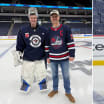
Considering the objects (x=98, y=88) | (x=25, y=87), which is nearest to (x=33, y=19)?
(x=25, y=87)

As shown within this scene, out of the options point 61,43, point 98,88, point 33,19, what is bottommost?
point 98,88

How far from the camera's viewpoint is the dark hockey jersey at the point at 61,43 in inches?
56.1

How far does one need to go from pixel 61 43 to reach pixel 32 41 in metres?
0.37

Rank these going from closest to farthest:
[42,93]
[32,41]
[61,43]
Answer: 1. [61,43]
2. [32,41]
3. [42,93]

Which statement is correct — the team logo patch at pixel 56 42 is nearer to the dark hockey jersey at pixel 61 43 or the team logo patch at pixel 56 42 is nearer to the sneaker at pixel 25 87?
the dark hockey jersey at pixel 61 43

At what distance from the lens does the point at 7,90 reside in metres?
1.83

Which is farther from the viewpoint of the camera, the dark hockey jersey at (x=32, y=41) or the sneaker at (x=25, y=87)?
the sneaker at (x=25, y=87)

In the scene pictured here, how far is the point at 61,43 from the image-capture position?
1.44m

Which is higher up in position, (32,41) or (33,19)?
(33,19)

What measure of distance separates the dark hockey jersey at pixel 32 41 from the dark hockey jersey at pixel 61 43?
0.47 feet

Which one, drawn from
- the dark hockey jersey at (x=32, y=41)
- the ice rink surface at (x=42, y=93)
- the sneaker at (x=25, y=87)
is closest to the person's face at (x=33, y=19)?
the dark hockey jersey at (x=32, y=41)

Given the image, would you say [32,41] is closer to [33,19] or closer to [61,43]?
[33,19]

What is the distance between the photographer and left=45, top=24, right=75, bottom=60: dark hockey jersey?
1.42 meters

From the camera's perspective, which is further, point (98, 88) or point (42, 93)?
point (98, 88)
